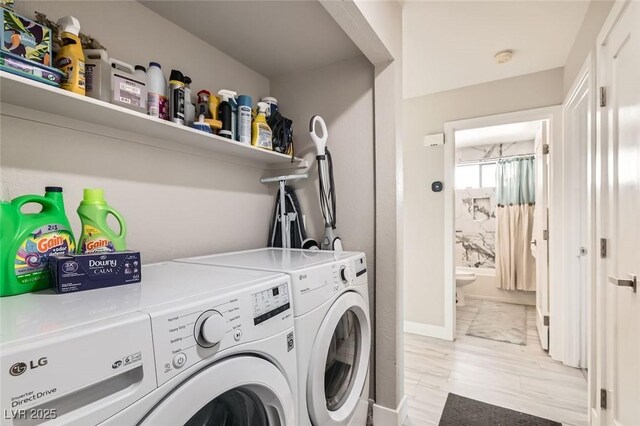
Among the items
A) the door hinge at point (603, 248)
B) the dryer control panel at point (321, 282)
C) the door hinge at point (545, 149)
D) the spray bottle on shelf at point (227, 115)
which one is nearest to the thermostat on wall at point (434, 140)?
the door hinge at point (545, 149)

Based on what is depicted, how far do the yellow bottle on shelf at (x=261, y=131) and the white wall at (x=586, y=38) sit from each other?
1772 mm

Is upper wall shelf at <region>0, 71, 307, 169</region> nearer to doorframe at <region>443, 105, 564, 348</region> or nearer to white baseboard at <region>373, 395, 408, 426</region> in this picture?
white baseboard at <region>373, 395, 408, 426</region>

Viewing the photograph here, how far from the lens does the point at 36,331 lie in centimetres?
50

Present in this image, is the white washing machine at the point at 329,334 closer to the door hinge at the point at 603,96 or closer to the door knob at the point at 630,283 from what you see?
the door knob at the point at 630,283

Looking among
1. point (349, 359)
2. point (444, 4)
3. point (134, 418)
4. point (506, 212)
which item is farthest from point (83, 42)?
point (506, 212)

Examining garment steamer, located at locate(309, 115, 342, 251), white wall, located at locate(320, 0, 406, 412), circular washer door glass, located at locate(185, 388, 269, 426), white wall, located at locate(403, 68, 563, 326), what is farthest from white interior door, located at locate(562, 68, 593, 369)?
circular washer door glass, located at locate(185, 388, 269, 426)

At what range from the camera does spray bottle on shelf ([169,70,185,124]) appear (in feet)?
4.23

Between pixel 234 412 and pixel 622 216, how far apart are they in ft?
5.45

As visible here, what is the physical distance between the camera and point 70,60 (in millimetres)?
953

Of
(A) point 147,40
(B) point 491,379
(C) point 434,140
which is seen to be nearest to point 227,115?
(A) point 147,40

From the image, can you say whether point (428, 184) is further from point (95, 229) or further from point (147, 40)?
point (95, 229)

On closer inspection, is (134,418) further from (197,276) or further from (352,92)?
(352,92)

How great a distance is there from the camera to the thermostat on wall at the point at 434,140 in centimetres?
289

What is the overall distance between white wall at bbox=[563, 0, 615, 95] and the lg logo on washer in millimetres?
2373
